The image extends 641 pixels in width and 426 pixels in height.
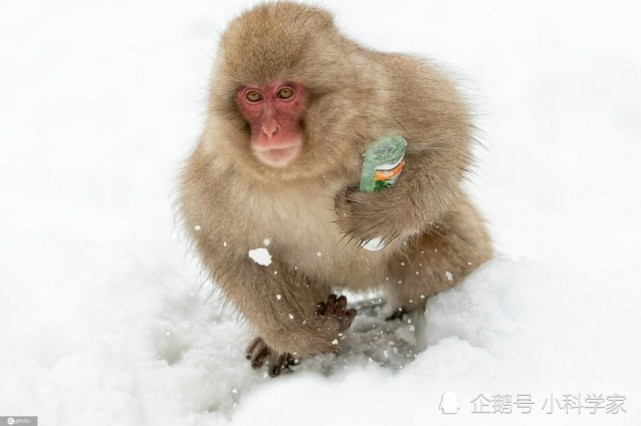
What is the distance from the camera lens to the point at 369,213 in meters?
3.41

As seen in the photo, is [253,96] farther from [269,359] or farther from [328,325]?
[269,359]

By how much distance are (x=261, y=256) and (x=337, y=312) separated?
16.3 inches

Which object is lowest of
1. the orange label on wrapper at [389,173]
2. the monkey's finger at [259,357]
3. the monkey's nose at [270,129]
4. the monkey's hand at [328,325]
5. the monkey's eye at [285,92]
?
the monkey's finger at [259,357]

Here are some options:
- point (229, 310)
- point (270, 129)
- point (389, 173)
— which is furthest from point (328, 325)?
point (270, 129)

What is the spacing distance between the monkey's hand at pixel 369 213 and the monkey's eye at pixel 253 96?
0.52 m

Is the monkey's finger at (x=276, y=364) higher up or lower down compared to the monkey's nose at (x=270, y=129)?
lower down

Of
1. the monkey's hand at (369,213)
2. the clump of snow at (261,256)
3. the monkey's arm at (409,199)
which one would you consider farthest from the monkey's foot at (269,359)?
the monkey's hand at (369,213)

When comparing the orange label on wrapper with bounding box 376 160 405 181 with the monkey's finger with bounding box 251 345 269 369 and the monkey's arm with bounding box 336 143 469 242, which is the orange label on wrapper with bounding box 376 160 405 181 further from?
the monkey's finger with bounding box 251 345 269 369

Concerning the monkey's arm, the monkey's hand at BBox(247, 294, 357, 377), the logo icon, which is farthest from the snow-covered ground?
the monkey's arm

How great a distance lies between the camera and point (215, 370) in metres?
4.00

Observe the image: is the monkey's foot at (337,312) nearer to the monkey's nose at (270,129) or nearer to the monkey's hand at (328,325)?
the monkey's hand at (328,325)

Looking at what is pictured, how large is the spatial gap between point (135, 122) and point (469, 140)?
322 centimetres

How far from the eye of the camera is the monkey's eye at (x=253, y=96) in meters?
3.19

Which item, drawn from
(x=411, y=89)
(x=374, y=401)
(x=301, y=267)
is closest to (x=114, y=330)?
(x=301, y=267)
